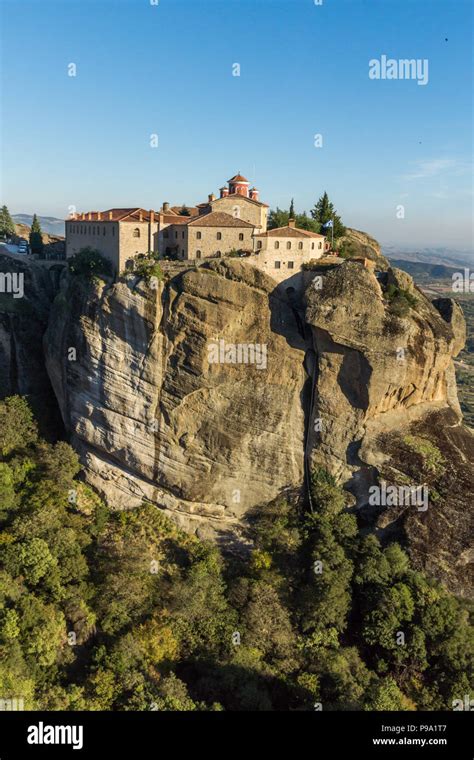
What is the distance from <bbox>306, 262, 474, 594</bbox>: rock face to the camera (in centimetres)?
3042

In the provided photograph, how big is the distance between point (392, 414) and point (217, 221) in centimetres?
1443

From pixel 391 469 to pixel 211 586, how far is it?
11.0 meters

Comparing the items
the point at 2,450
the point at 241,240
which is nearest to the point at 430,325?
the point at 241,240

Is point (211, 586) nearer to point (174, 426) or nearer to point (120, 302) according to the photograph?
point (174, 426)

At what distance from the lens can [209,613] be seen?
29.3m

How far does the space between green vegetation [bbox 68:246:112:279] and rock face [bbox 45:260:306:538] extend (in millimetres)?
2001

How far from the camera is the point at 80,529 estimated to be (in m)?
32.1
